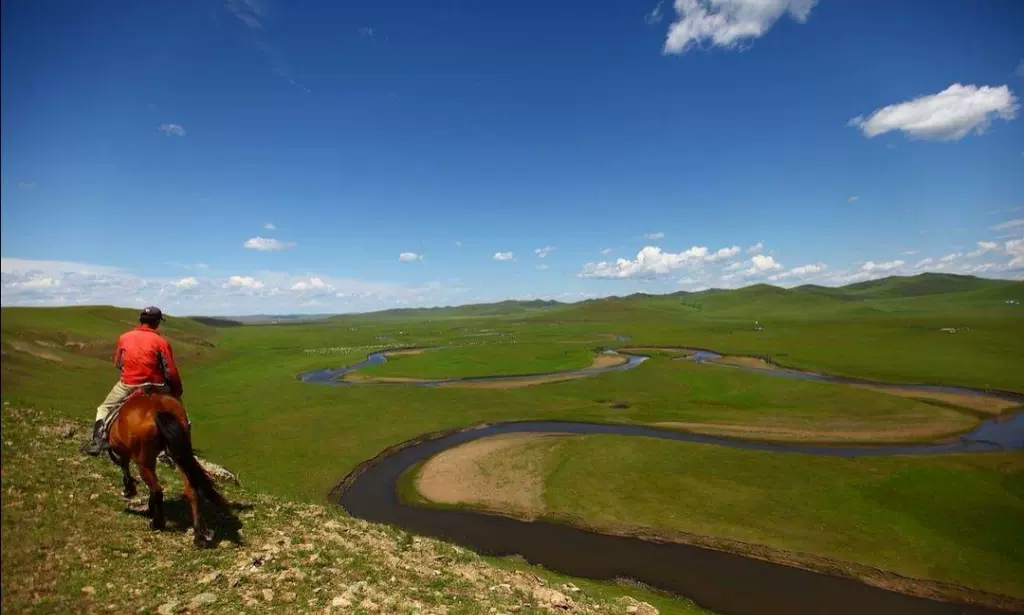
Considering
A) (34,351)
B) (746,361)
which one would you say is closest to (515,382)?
(746,361)

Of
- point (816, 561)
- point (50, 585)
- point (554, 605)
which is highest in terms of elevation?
point (50, 585)

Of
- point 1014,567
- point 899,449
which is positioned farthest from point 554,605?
point 899,449

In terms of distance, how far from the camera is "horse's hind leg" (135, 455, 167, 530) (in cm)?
1034

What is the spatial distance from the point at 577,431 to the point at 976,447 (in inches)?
1347

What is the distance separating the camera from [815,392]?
55.4 m

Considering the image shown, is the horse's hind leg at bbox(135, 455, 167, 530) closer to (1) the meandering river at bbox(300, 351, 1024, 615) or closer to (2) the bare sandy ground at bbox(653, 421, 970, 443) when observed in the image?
(1) the meandering river at bbox(300, 351, 1024, 615)

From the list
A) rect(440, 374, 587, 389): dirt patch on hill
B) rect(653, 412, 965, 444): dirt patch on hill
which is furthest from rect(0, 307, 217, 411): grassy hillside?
rect(653, 412, 965, 444): dirt patch on hill

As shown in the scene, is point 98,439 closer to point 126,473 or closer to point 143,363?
point 126,473

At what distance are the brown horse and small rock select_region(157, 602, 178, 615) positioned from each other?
205 centimetres

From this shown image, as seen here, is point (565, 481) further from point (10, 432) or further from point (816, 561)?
point (10, 432)

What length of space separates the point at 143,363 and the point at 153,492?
10.2 ft

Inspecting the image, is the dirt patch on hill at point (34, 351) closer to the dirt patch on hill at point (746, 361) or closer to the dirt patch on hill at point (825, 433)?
the dirt patch on hill at point (825, 433)

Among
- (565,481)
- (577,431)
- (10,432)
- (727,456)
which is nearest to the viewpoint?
(10,432)

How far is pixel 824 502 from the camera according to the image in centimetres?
2747
